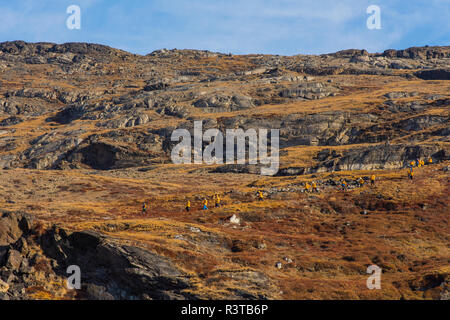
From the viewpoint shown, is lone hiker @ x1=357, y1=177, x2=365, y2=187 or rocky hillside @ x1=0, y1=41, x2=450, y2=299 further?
lone hiker @ x1=357, y1=177, x2=365, y2=187

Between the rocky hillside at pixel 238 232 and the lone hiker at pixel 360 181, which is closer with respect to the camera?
the rocky hillside at pixel 238 232

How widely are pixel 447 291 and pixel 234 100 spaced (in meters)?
144

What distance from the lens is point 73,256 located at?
98.9ft

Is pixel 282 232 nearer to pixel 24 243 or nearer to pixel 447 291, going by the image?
pixel 447 291

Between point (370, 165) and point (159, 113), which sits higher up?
point (159, 113)

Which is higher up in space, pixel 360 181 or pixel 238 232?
pixel 360 181

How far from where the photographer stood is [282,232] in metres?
39.5

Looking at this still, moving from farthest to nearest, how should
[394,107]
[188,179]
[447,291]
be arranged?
1. [394,107]
2. [188,179]
3. [447,291]

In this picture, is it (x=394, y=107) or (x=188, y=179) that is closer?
(x=188, y=179)

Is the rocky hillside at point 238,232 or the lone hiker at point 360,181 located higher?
the lone hiker at point 360,181

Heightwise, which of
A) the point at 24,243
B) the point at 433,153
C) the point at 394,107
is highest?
the point at 394,107

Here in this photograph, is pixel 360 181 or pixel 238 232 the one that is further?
pixel 360 181

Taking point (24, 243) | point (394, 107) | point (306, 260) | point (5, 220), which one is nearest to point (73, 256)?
point (24, 243)
